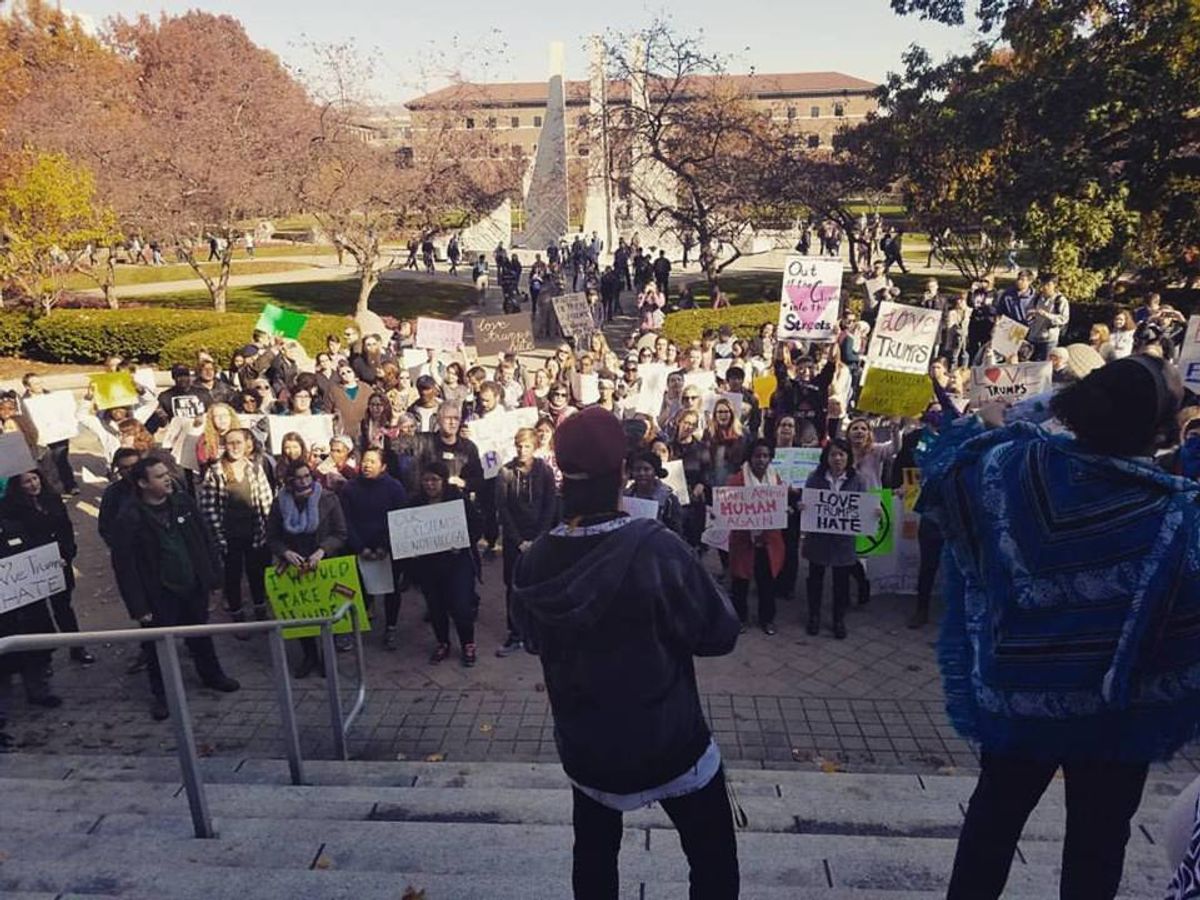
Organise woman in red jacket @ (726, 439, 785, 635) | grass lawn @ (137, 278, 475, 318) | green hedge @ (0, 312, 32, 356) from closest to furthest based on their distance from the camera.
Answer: woman in red jacket @ (726, 439, 785, 635)
green hedge @ (0, 312, 32, 356)
grass lawn @ (137, 278, 475, 318)

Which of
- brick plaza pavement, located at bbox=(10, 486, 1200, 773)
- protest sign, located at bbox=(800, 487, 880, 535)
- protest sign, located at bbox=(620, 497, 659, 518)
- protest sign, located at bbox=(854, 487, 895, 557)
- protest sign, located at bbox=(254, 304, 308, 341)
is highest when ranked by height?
protest sign, located at bbox=(254, 304, 308, 341)

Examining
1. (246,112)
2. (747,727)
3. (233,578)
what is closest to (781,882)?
(747,727)

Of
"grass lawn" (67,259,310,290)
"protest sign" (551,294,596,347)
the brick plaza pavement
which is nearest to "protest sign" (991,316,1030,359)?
"protest sign" (551,294,596,347)

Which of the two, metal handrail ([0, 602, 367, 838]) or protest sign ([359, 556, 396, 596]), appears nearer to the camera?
metal handrail ([0, 602, 367, 838])

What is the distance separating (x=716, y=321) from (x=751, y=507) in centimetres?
1227

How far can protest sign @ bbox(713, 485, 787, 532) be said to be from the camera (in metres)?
7.46

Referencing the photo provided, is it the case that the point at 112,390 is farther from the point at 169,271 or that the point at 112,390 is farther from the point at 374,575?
the point at 169,271

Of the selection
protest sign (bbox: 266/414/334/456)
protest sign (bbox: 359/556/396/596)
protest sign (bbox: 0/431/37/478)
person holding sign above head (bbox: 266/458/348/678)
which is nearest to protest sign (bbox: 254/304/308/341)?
protest sign (bbox: 266/414/334/456)

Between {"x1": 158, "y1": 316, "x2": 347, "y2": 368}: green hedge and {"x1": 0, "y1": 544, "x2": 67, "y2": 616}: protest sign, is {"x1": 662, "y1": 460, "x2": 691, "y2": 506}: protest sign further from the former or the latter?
{"x1": 158, "y1": 316, "x2": 347, "y2": 368}: green hedge

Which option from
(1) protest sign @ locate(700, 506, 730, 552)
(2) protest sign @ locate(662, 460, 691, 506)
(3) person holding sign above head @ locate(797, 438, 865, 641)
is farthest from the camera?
(2) protest sign @ locate(662, 460, 691, 506)

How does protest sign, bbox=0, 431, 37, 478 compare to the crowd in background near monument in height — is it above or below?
above

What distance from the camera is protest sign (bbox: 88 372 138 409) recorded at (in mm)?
11211

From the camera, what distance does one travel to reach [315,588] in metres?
6.91

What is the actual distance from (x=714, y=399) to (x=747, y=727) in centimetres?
464
